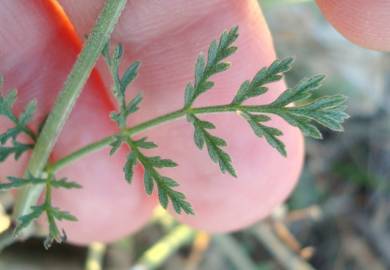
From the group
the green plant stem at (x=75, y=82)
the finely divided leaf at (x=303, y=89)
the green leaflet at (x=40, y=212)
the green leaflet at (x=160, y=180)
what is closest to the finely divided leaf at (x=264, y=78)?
the finely divided leaf at (x=303, y=89)

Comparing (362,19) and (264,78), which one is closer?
(264,78)

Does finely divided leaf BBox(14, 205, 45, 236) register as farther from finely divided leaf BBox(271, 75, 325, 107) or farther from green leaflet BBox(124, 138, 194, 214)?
finely divided leaf BBox(271, 75, 325, 107)

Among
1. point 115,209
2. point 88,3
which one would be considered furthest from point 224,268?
point 88,3

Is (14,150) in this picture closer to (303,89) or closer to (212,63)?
(212,63)

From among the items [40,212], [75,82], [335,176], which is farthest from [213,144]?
[335,176]

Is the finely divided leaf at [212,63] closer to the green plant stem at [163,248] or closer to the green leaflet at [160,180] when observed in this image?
the green leaflet at [160,180]

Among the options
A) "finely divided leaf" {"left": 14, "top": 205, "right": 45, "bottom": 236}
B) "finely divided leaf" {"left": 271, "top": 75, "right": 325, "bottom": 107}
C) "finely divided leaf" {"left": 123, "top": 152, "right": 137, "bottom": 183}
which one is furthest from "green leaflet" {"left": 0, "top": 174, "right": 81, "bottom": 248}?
"finely divided leaf" {"left": 271, "top": 75, "right": 325, "bottom": 107}
